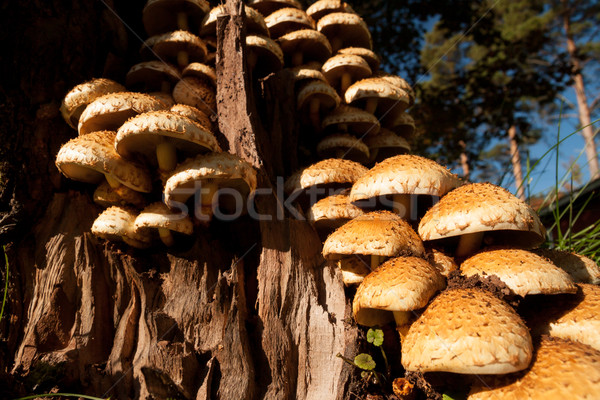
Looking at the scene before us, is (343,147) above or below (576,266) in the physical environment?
above

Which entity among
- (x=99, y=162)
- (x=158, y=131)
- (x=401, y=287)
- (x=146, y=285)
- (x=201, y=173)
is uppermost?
(x=158, y=131)

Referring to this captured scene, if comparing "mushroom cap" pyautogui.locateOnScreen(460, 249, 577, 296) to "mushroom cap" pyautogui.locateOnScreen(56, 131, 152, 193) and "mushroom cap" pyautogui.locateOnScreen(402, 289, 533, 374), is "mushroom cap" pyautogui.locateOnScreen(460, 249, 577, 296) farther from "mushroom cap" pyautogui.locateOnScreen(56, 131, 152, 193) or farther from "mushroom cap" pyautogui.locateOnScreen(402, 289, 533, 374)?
"mushroom cap" pyautogui.locateOnScreen(56, 131, 152, 193)

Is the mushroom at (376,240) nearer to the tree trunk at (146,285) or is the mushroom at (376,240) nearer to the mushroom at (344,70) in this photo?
the tree trunk at (146,285)

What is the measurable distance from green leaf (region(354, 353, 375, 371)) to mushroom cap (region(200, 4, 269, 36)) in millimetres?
3152

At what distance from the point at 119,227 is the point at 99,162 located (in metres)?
0.45

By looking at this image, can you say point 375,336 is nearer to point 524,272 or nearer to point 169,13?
point 524,272

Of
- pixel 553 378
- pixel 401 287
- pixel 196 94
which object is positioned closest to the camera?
pixel 553 378

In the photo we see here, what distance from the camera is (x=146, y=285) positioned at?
247 cm

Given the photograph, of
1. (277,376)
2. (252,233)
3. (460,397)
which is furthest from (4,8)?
(460,397)

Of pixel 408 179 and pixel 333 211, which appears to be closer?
pixel 408 179

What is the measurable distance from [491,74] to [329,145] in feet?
20.5

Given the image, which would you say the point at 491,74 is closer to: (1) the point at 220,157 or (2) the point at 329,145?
(2) the point at 329,145

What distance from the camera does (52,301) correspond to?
2412mm

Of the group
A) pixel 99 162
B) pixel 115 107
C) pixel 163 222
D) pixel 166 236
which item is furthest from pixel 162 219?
pixel 115 107
